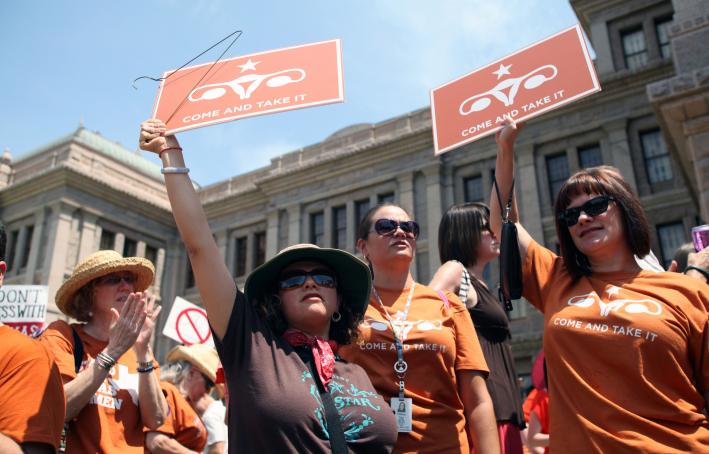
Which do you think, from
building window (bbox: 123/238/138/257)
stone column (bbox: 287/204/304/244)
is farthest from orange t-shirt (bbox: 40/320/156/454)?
building window (bbox: 123/238/138/257)

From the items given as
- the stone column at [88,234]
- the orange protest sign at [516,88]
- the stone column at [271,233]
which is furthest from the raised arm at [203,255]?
the stone column at [88,234]

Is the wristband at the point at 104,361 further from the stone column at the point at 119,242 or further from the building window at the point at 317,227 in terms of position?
the stone column at the point at 119,242

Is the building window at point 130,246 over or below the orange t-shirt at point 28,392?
over

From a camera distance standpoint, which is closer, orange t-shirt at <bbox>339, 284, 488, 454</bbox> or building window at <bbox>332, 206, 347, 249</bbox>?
orange t-shirt at <bbox>339, 284, 488, 454</bbox>

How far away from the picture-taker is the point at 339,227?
23.7 metres

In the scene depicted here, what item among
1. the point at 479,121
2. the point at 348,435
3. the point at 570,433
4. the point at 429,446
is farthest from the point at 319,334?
the point at 479,121

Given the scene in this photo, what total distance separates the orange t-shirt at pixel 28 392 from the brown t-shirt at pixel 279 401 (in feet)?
2.06

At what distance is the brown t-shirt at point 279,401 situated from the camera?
1.98 meters

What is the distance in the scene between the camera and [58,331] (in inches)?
120

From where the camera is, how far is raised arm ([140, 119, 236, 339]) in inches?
84.0

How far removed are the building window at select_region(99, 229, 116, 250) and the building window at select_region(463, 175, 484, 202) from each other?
616 inches

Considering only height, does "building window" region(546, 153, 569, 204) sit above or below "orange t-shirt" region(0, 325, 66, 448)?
above

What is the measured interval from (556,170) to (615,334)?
18.5 meters

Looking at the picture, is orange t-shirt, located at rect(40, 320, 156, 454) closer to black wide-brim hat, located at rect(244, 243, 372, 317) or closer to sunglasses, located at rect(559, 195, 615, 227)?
black wide-brim hat, located at rect(244, 243, 372, 317)
